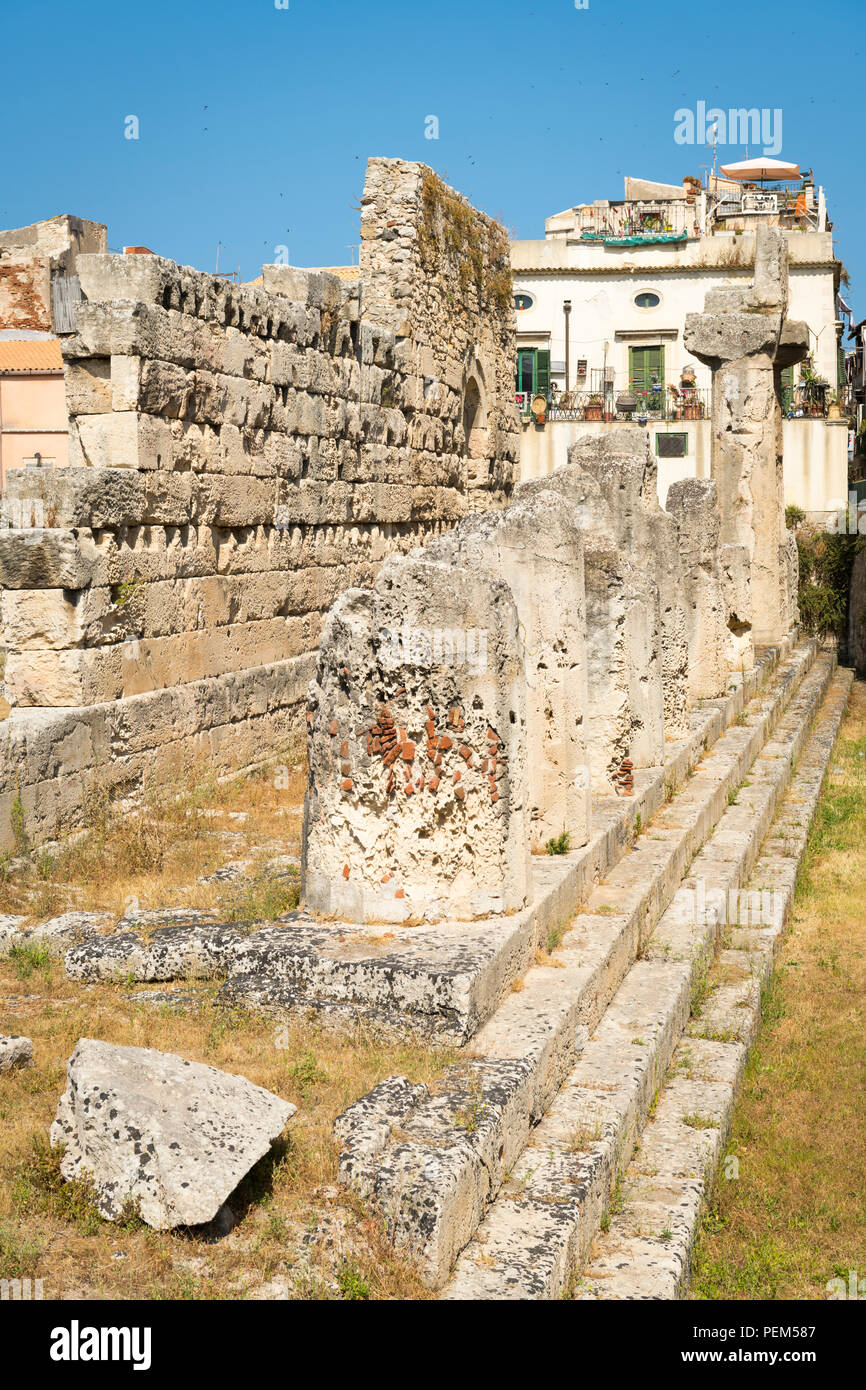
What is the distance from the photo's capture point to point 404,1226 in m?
3.48

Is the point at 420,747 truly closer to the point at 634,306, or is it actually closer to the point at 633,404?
the point at 633,404

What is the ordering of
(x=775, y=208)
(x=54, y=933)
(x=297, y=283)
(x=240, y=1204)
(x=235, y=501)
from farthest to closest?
(x=775, y=208)
(x=297, y=283)
(x=235, y=501)
(x=54, y=933)
(x=240, y=1204)

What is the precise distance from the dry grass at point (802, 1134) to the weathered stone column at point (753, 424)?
9.90 m

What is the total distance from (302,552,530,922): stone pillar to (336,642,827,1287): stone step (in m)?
0.49

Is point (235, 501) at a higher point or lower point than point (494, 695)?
higher

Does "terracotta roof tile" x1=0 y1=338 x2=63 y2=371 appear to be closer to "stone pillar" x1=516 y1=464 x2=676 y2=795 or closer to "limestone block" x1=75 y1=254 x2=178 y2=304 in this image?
"limestone block" x1=75 y1=254 x2=178 y2=304

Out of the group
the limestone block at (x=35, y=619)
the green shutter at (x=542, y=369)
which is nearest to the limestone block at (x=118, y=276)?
the limestone block at (x=35, y=619)

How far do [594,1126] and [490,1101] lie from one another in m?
0.53

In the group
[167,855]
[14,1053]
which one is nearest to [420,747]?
[14,1053]

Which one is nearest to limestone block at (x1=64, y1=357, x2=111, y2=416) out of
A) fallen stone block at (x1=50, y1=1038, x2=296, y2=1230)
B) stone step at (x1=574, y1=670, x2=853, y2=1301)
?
stone step at (x1=574, y1=670, x2=853, y2=1301)

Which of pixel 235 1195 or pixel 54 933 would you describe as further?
pixel 54 933

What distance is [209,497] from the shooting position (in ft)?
31.7

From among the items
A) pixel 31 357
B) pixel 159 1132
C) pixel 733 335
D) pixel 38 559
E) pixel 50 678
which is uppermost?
pixel 31 357
